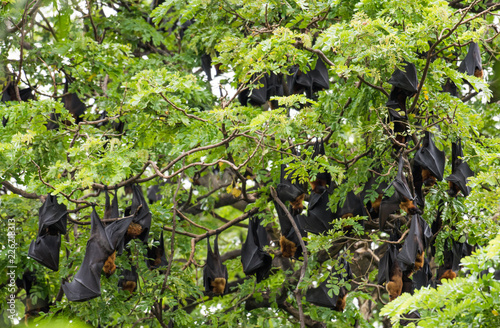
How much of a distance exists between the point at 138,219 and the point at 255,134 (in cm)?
161

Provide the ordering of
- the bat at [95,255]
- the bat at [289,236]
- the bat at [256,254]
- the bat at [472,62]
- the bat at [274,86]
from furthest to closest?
the bat at [274,86] → the bat at [256,254] → the bat at [289,236] → the bat at [472,62] → the bat at [95,255]

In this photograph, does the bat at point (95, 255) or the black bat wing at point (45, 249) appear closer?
the bat at point (95, 255)

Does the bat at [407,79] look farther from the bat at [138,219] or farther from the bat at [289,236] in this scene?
the bat at [138,219]

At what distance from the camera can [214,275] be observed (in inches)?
319

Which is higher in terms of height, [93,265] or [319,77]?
[319,77]

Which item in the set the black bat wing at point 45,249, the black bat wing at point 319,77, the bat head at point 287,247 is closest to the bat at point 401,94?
the black bat wing at point 319,77

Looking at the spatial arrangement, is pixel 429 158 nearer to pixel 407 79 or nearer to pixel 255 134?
pixel 407 79

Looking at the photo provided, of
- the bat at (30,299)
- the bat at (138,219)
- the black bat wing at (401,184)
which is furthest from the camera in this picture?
the bat at (30,299)

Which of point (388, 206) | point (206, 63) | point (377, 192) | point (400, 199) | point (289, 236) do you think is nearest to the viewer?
point (400, 199)

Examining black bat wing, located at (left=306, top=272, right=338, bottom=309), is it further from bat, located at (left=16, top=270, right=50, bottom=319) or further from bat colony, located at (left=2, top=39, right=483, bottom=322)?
bat, located at (left=16, top=270, right=50, bottom=319)

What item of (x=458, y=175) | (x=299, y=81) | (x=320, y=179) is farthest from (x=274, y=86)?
(x=458, y=175)

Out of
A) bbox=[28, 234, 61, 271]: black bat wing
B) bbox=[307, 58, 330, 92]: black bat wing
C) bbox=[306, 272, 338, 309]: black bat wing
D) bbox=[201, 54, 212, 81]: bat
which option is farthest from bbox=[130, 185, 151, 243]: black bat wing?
bbox=[201, 54, 212, 81]: bat

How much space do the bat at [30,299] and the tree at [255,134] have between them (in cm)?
3

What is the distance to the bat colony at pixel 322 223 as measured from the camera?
6.19 meters
